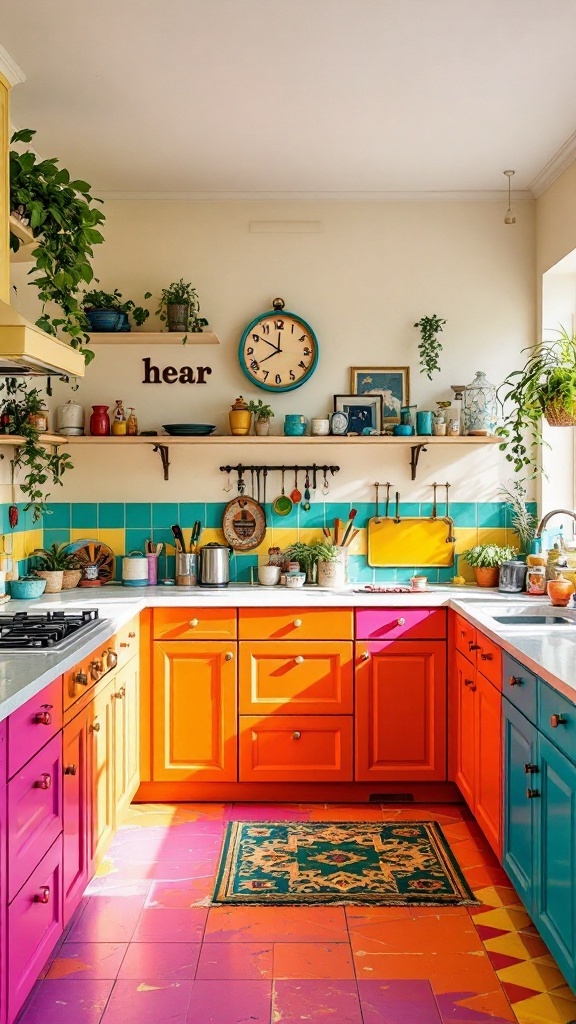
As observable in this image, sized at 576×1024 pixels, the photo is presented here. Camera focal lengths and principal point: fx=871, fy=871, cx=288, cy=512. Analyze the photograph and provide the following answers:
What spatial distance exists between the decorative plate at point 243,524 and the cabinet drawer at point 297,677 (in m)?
0.69

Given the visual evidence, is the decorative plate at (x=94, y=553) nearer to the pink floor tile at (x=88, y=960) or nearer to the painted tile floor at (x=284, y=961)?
the painted tile floor at (x=284, y=961)

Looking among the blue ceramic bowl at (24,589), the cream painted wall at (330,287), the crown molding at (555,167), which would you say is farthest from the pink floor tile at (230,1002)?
the crown molding at (555,167)

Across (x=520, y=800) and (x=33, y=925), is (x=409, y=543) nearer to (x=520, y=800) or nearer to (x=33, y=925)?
(x=520, y=800)

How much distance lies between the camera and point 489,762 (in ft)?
10.1

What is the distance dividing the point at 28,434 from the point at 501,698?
2196 millimetres

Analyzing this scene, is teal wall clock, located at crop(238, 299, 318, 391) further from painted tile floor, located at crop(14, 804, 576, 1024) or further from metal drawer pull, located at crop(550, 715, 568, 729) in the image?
metal drawer pull, located at crop(550, 715, 568, 729)

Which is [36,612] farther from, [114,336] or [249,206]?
[249,206]

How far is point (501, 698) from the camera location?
2.91 metres

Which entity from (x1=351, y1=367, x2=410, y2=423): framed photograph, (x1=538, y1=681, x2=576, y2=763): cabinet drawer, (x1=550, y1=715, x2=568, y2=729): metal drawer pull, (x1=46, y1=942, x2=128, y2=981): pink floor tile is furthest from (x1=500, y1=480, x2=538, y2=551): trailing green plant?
(x1=46, y1=942, x2=128, y2=981): pink floor tile

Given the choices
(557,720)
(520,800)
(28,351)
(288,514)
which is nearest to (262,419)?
(288,514)

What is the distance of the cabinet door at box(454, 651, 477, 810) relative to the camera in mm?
3365

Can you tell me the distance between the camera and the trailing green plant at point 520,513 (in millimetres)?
4258

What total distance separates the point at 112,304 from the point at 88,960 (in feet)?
9.29

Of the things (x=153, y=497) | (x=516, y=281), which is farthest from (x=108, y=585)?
(x=516, y=281)
